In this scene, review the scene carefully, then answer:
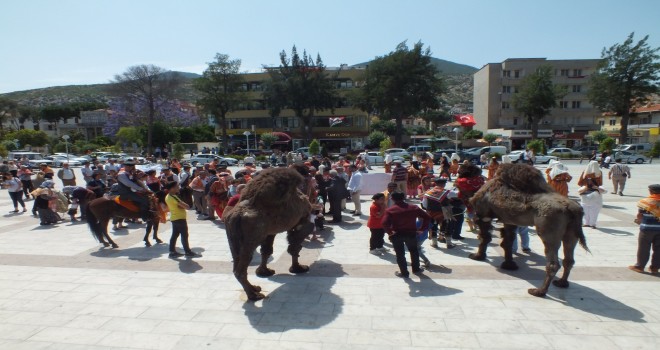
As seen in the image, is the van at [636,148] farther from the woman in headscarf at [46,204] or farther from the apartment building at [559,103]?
the woman in headscarf at [46,204]

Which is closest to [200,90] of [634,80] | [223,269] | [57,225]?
[57,225]

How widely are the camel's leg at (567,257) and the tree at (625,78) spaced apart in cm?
5107

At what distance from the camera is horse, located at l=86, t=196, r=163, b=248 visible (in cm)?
825

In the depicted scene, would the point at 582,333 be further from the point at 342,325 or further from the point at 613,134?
the point at 613,134

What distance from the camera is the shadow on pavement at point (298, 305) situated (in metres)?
4.92

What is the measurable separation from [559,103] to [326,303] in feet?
205

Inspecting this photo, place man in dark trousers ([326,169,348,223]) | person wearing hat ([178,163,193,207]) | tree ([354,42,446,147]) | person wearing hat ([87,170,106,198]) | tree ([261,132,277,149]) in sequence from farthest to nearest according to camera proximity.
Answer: tree ([261,132,277,149]), tree ([354,42,446,147]), person wearing hat ([178,163,193,207]), person wearing hat ([87,170,106,198]), man in dark trousers ([326,169,348,223])

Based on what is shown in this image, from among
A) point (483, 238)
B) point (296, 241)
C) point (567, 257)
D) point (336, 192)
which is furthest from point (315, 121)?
point (567, 257)

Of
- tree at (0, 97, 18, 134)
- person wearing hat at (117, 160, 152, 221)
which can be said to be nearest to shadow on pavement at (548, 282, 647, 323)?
person wearing hat at (117, 160, 152, 221)

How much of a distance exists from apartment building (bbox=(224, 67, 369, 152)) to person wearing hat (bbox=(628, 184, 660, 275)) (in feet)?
142

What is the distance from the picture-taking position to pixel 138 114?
180ft

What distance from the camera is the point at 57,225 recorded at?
35.9 ft

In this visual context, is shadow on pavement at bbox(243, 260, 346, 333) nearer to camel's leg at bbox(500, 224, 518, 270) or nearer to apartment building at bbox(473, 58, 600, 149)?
camel's leg at bbox(500, 224, 518, 270)

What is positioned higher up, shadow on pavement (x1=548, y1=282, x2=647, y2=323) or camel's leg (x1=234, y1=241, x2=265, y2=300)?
camel's leg (x1=234, y1=241, x2=265, y2=300)
